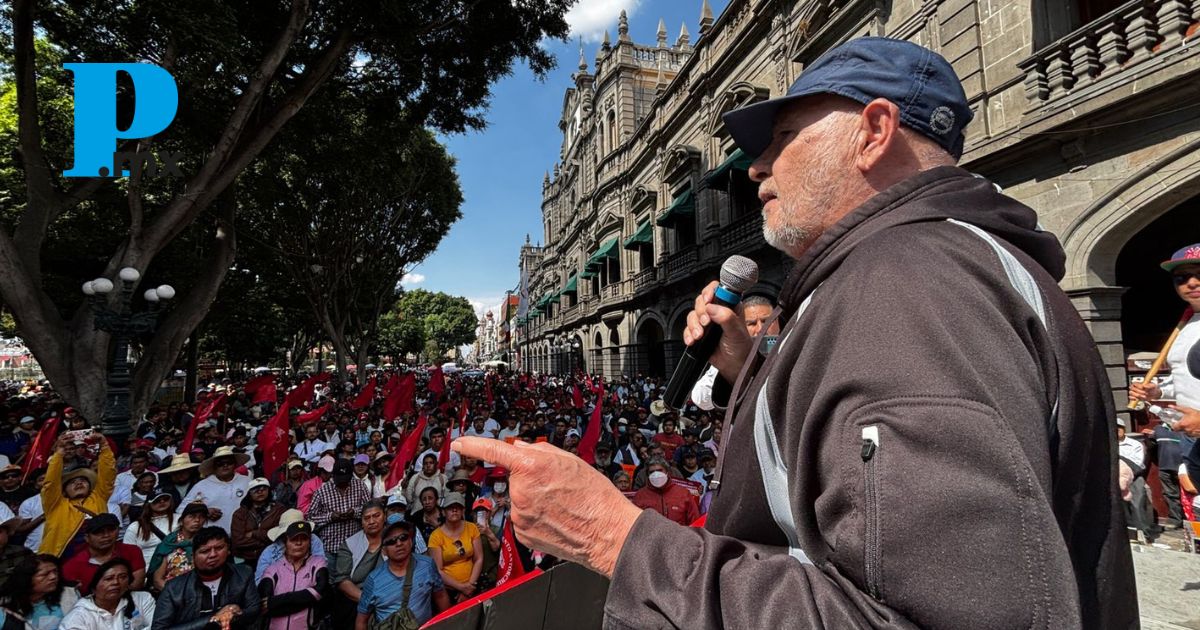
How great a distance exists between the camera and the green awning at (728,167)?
46.4ft

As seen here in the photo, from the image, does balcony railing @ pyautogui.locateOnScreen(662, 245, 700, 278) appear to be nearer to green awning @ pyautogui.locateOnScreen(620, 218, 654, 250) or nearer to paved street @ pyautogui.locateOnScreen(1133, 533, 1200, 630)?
green awning @ pyautogui.locateOnScreen(620, 218, 654, 250)

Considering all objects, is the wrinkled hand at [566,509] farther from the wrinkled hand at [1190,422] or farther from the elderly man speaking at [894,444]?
the wrinkled hand at [1190,422]

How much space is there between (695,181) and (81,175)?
15998 millimetres

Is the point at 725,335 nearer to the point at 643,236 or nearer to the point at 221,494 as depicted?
the point at 221,494

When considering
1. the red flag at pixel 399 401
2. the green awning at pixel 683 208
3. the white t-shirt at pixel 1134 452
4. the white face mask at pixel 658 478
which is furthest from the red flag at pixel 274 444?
the green awning at pixel 683 208

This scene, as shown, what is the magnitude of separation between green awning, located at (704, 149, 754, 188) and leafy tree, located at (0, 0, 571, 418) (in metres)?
5.88

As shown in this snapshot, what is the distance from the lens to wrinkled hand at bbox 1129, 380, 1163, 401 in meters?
3.43

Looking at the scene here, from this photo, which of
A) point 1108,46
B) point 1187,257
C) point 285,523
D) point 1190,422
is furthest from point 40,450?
point 1108,46

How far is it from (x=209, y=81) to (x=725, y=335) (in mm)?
11502

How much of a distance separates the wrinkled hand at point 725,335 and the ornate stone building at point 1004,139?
8100 millimetres

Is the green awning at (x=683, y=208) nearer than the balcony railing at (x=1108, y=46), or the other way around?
the balcony railing at (x=1108, y=46)

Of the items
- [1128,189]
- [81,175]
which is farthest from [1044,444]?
[81,175]

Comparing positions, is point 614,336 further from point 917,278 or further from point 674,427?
point 917,278

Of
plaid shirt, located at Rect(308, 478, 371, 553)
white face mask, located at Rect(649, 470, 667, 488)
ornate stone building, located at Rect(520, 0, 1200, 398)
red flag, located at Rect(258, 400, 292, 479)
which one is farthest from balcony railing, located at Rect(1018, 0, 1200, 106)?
red flag, located at Rect(258, 400, 292, 479)
